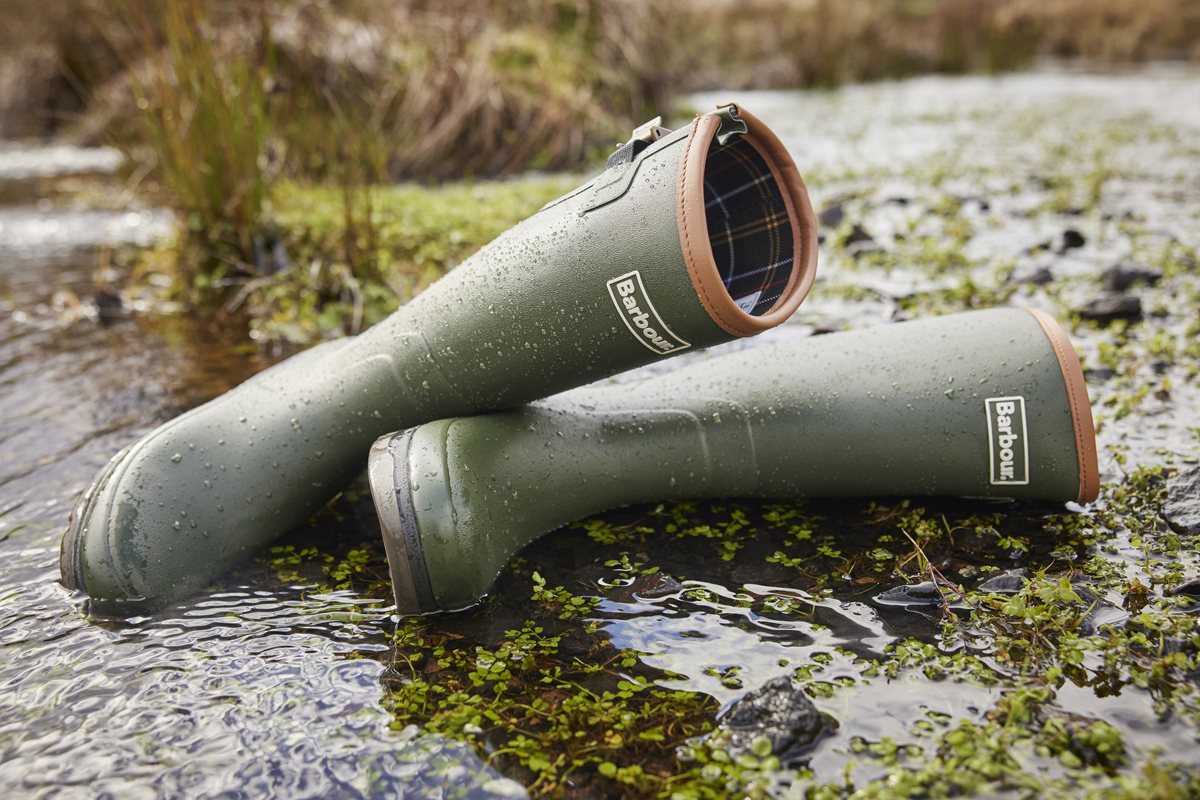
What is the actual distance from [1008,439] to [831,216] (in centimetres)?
281

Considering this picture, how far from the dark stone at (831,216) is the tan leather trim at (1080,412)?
266 cm

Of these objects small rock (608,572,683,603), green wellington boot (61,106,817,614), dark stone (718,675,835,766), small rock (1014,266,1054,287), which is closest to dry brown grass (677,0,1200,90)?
small rock (1014,266,1054,287)

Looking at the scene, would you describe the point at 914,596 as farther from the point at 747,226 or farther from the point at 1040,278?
the point at 1040,278

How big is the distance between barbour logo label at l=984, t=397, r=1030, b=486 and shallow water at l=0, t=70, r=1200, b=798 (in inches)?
6.0

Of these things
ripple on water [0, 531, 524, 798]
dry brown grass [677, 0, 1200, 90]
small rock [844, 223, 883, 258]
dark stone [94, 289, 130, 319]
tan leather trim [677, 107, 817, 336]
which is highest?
dry brown grass [677, 0, 1200, 90]

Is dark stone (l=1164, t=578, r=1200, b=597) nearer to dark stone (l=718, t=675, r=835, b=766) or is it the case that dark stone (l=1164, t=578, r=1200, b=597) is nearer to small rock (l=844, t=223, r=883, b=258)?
dark stone (l=718, t=675, r=835, b=766)

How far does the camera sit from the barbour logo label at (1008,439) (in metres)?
1.86

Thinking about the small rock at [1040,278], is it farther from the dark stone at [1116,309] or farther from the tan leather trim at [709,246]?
the tan leather trim at [709,246]

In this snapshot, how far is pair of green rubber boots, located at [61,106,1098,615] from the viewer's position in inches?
65.7

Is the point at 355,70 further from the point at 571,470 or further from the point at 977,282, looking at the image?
the point at 571,470

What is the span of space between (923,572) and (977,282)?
7.39 feet

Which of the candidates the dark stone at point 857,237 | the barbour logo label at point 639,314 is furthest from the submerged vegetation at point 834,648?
the dark stone at point 857,237

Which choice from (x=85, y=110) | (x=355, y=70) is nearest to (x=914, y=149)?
(x=355, y=70)

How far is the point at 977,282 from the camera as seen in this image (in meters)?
3.64
